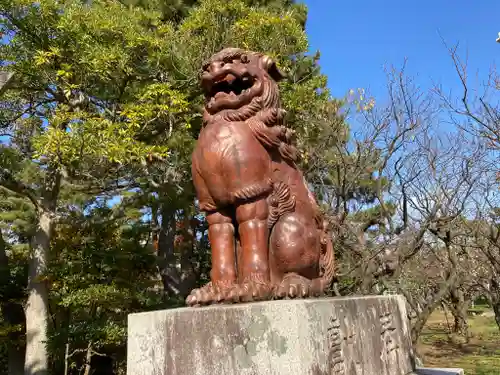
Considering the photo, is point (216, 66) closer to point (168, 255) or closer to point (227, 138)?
point (227, 138)

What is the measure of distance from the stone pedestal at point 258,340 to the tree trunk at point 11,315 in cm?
821

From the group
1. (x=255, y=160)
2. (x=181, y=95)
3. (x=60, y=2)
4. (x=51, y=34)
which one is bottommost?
(x=255, y=160)

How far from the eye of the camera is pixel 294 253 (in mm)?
3295

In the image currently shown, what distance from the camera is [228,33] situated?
7980mm

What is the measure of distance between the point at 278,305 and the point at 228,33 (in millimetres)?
6307

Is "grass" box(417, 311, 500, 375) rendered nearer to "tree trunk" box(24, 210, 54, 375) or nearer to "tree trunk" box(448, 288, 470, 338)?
"tree trunk" box(448, 288, 470, 338)

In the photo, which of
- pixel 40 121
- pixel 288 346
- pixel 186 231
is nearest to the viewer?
pixel 288 346

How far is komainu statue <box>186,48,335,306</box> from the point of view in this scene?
3.24m

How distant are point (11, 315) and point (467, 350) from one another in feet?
46.5

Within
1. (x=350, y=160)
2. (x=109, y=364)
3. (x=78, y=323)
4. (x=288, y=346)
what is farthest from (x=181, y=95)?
(x=109, y=364)

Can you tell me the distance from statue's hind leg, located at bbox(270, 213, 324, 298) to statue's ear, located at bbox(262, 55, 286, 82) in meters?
1.22

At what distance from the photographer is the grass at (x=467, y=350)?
1242cm

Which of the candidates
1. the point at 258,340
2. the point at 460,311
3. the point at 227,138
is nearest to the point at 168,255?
the point at 227,138

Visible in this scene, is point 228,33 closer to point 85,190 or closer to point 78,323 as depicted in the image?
point 85,190
